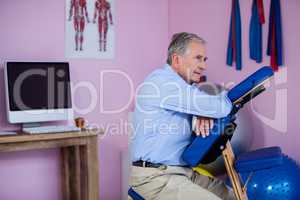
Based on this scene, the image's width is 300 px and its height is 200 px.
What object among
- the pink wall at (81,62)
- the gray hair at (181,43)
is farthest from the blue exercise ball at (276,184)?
the pink wall at (81,62)

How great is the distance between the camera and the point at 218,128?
1888 mm

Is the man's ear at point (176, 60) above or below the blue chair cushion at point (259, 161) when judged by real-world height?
above

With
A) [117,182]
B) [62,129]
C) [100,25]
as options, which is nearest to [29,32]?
[100,25]

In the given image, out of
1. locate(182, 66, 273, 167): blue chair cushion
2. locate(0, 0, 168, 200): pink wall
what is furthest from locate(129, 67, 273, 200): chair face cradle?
locate(0, 0, 168, 200): pink wall

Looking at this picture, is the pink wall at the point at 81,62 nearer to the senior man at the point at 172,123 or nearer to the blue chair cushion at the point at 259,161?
the senior man at the point at 172,123

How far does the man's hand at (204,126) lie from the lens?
191 centimetres

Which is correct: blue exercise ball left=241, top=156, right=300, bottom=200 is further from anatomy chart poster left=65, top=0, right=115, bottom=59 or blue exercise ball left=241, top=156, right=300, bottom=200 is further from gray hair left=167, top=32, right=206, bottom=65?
anatomy chart poster left=65, top=0, right=115, bottom=59

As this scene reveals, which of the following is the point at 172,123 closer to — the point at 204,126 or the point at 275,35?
the point at 204,126

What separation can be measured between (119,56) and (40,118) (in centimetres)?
98

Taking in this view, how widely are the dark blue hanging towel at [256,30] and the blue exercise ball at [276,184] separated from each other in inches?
34.3

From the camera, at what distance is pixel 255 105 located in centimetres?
293

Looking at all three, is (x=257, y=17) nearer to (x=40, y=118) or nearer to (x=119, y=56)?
(x=119, y=56)

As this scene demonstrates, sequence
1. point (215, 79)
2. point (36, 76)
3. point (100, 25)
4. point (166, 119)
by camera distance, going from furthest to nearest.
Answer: point (100, 25) < point (215, 79) < point (36, 76) < point (166, 119)

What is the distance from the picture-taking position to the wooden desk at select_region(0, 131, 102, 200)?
8.96 ft
